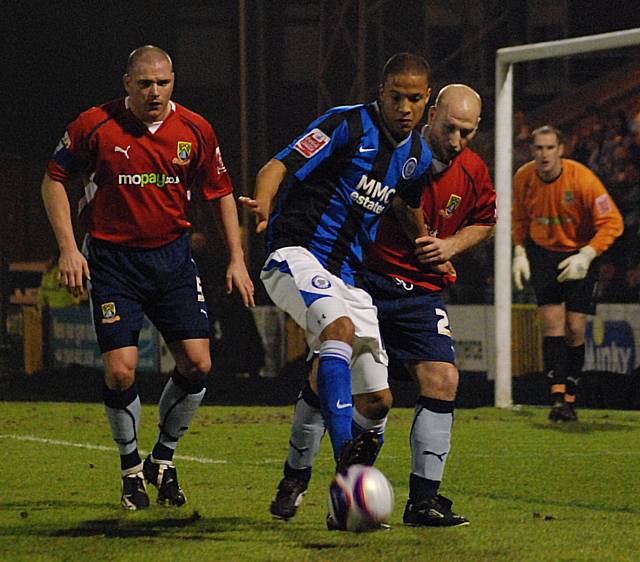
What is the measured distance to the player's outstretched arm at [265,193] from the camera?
551 centimetres

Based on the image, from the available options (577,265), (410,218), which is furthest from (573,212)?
(410,218)

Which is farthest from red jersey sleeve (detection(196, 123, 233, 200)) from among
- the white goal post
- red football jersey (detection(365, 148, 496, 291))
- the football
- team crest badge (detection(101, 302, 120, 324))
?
the white goal post

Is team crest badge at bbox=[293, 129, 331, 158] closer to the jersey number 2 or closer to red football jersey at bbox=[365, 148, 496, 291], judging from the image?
red football jersey at bbox=[365, 148, 496, 291]

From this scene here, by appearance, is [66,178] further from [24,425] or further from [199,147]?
[24,425]

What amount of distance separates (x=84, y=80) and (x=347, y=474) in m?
17.0

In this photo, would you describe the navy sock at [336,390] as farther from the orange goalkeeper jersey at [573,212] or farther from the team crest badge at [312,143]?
the orange goalkeeper jersey at [573,212]

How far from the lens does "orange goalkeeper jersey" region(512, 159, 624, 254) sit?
38.4 ft

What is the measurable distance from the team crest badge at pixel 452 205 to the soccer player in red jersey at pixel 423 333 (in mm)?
39

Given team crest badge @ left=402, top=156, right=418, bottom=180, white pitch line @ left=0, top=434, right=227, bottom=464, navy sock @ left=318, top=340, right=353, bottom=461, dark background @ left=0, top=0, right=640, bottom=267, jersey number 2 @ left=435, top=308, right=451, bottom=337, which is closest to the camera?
navy sock @ left=318, top=340, right=353, bottom=461

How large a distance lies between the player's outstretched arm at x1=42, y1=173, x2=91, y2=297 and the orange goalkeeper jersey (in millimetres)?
5949

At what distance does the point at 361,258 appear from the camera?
5973mm

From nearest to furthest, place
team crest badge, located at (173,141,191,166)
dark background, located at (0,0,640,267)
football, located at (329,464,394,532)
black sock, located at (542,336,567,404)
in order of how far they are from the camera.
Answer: football, located at (329,464,394,532) < team crest badge, located at (173,141,191,166) < black sock, located at (542,336,567,404) < dark background, located at (0,0,640,267)

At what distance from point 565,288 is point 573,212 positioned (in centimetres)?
61

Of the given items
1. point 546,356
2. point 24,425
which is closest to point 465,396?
point 546,356
